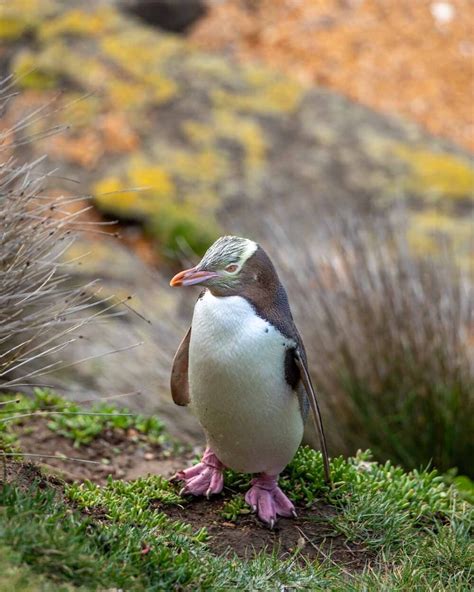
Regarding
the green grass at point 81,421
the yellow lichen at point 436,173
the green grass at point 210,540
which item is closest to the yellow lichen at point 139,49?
the yellow lichen at point 436,173

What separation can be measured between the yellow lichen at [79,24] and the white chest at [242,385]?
18.0 feet

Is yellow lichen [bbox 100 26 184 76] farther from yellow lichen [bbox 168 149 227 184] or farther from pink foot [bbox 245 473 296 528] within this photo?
pink foot [bbox 245 473 296 528]

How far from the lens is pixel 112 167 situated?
6910mm

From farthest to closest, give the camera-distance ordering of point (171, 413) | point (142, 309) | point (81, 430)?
point (142, 309), point (171, 413), point (81, 430)

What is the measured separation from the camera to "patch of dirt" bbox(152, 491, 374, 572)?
3018mm

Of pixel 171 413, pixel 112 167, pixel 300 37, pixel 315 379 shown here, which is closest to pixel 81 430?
pixel 171 413

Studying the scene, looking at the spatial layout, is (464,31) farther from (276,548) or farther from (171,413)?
(276,548)

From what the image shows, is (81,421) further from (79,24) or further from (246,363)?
(79,24)

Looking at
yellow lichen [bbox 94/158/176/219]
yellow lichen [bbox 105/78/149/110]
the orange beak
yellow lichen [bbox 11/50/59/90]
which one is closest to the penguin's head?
the orange beak

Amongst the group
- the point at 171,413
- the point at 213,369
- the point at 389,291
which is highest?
the point at 213,369

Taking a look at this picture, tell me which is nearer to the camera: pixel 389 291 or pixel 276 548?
pixel 276 548

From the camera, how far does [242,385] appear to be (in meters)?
2.88

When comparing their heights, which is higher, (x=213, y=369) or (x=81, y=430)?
(x=213, y=369)

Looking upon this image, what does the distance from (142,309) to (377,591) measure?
280 cm
